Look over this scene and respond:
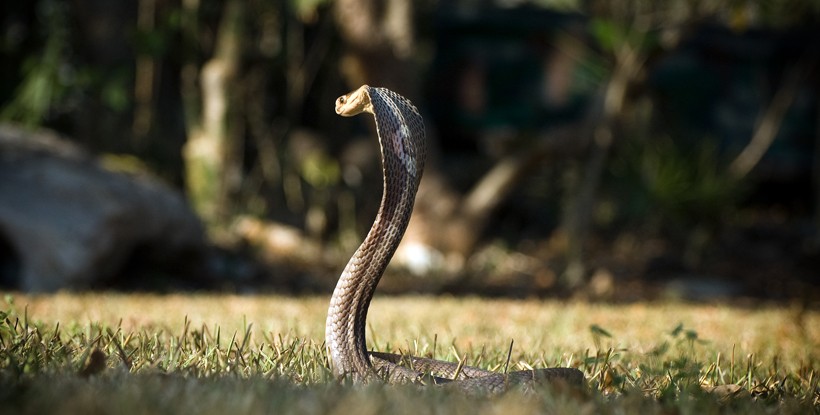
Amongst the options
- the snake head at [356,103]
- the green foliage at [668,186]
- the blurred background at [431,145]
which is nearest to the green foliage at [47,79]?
the blurred background at [431,145]

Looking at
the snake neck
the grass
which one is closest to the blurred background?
the grass

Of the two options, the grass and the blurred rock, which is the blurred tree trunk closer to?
the blurred rock

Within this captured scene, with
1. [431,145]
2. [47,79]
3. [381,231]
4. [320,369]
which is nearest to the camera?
[381,231]

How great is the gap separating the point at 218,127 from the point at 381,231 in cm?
911

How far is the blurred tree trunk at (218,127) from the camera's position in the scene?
11.1 meters

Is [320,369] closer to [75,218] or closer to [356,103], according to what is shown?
[356,103]

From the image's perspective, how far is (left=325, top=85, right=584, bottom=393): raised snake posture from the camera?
2537 mm

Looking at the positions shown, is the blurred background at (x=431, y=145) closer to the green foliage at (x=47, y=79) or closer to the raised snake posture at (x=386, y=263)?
the green foliage at (x=47, y=79)

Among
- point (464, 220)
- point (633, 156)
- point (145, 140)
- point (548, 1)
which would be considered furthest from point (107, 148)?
point (548, 1)

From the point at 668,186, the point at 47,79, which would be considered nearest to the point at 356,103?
the point at 47,79

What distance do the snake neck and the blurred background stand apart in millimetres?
5193

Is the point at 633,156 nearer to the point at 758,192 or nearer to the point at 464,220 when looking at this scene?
the point at 464,220

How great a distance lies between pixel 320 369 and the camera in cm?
277

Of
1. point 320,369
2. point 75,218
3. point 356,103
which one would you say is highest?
point 75,218
